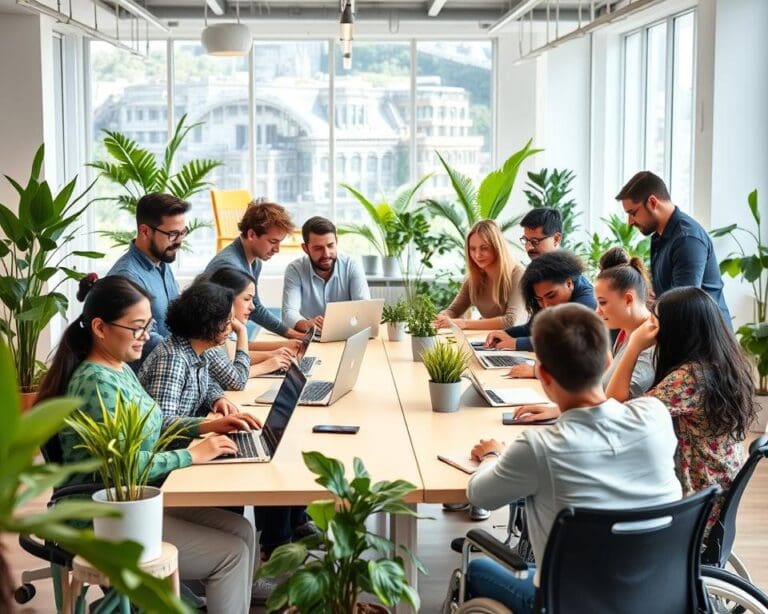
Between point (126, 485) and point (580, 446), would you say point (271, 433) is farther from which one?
point (580, 446)

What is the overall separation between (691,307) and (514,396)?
3.48 feet

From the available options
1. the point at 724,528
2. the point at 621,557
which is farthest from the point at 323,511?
the point at 724,528

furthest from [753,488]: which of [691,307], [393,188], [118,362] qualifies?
[393,188]

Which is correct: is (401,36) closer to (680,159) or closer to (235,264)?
(680,159)

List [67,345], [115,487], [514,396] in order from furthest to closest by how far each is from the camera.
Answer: [514,396] < [67,345] < [115,487]

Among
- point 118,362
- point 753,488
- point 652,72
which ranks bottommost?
point 753,488

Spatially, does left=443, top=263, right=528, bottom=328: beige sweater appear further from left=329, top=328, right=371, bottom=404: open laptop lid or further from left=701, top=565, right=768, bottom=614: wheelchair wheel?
left=701, top=565, right=768, bottom=614: wheelchair wheel

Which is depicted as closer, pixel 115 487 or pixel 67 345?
pixel 115 487

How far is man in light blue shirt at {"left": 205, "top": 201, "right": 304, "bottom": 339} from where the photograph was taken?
545cm

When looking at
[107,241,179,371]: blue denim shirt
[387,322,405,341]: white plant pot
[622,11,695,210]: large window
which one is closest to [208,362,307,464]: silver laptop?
[107,241,179,371]: blue denim shirt

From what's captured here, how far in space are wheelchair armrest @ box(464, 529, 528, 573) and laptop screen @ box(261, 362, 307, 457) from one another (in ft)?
2.57

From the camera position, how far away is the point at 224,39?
7398 millimetres

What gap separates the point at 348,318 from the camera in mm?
5609

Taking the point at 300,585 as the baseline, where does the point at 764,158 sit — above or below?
above
